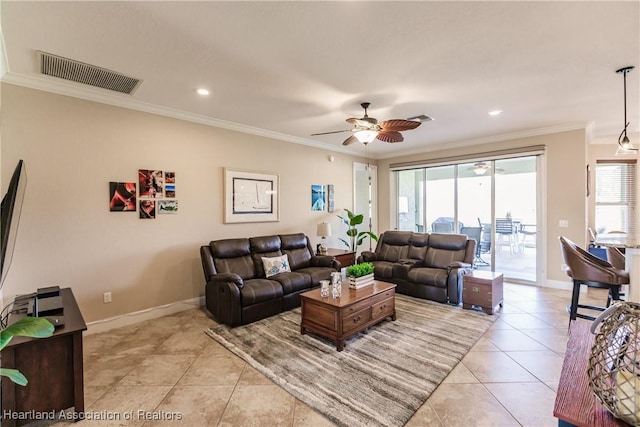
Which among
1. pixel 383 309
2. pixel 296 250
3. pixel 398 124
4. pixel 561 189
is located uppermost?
pixel 398 124

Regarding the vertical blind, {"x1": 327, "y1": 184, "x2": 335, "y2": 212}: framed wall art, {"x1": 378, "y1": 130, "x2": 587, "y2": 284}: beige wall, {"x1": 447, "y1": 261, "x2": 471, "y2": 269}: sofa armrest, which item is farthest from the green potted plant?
the vertical blind

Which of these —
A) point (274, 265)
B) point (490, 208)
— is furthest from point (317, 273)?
point (490, 208)

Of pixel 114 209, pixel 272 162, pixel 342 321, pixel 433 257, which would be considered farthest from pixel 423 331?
pixel 114 209

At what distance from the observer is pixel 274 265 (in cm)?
422

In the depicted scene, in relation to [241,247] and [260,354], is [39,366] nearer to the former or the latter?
[260,354]

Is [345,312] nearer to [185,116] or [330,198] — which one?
[185,116]

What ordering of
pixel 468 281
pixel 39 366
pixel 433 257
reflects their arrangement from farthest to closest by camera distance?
pixel 433 257 < pixel 468 281 < pixel 39 366

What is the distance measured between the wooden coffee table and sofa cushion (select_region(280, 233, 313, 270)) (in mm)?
1375

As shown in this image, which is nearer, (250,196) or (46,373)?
(46,373)

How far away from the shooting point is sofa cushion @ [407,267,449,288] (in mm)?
4191

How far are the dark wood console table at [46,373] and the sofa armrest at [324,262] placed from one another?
317cm

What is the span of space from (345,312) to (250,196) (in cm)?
268

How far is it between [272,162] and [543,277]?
17.0 feet

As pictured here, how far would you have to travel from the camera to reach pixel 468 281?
12.8ft
